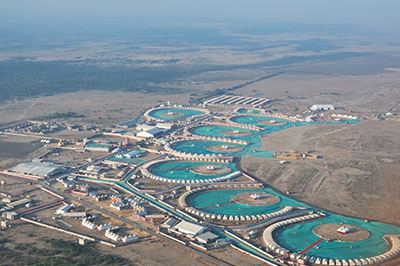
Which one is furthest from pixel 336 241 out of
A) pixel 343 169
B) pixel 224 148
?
pixel 224 148

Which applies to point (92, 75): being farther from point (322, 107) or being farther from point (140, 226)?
point (140, 226)

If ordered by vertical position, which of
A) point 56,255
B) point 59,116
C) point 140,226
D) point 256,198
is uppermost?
point 256,198

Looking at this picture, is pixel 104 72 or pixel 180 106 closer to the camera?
pixel 180 106

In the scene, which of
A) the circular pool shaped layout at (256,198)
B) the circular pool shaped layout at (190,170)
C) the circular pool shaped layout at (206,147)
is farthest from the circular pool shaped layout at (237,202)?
the circular pool shaped layout at (206,147)

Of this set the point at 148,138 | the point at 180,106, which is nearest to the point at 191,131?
the point at 148,138

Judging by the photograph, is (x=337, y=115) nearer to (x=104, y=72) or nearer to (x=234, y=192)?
(x=234, y=192)

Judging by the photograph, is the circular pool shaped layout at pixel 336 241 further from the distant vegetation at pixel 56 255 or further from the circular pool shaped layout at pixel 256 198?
the distant vegetation at pixel 56 255
